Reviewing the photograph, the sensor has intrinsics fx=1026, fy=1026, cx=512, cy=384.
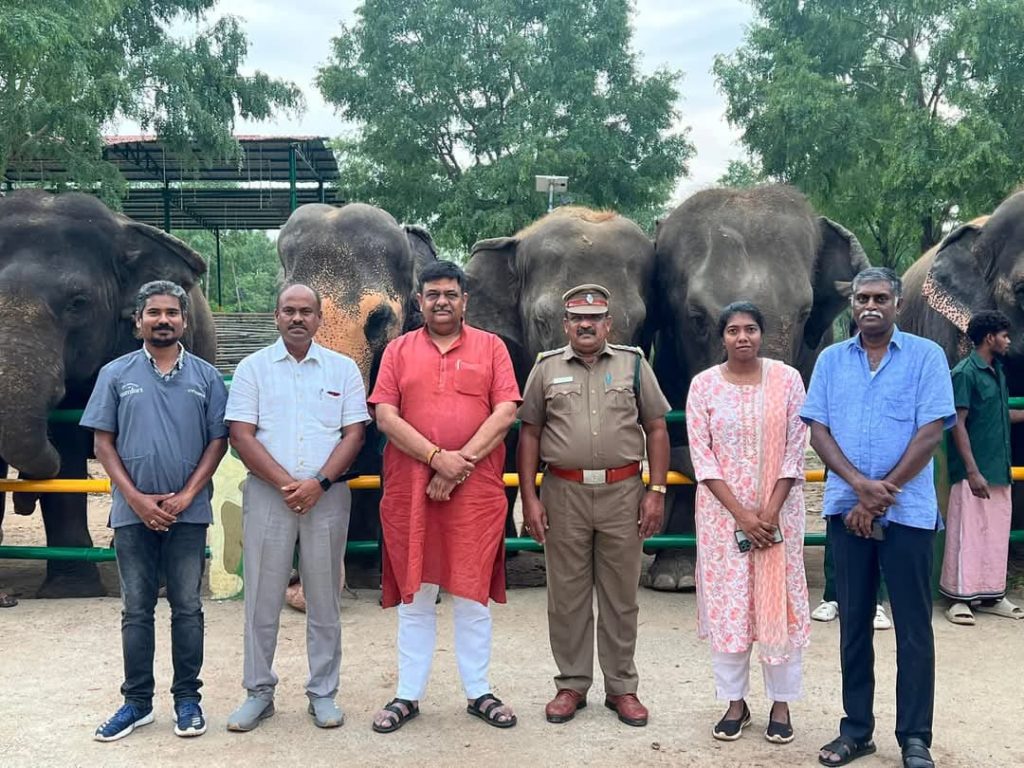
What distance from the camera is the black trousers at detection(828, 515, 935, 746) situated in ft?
11.4

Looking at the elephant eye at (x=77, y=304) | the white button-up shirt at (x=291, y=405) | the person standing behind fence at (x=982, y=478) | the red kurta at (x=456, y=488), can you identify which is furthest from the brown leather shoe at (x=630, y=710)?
the elephant eye at (x=77, y=304)

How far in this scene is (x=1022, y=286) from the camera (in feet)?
19.2

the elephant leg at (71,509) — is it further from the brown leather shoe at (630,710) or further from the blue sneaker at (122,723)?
the brown leather shoe at (630,710)

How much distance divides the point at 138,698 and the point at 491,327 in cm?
337

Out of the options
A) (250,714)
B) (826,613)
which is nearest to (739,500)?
(826,613)

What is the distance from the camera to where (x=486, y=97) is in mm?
24453

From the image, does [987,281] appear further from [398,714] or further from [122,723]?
[122,723]

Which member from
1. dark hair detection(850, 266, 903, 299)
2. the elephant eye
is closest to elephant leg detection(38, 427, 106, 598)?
the elephant eye

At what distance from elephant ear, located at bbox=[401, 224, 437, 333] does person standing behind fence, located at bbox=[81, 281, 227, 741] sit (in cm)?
195

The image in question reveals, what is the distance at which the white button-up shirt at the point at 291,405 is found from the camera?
3842 millimetres

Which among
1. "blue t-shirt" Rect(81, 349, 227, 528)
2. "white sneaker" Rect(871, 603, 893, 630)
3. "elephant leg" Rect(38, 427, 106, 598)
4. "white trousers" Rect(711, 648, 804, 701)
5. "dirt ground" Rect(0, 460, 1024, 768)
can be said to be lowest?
"dirt ground" Rect(0, 460, 1024, 768)

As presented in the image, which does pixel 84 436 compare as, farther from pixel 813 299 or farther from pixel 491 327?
pixel 813 299

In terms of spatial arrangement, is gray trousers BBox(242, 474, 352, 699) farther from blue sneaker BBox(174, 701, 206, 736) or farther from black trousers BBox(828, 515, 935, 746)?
black trousers BBox(828, 515, 935, 746)

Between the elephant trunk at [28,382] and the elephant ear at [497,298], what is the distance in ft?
8.06
